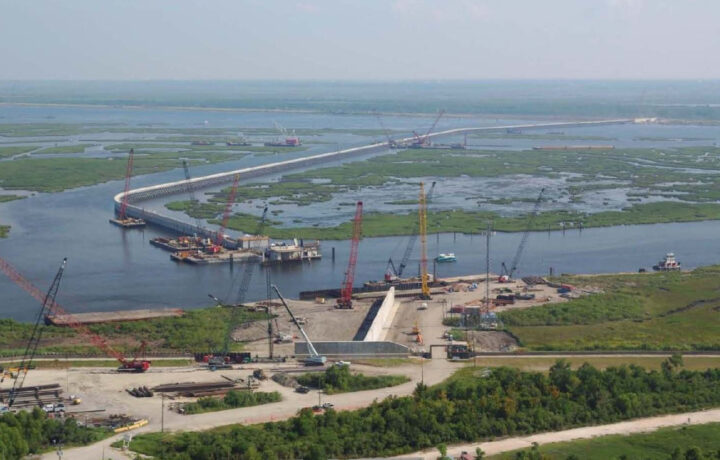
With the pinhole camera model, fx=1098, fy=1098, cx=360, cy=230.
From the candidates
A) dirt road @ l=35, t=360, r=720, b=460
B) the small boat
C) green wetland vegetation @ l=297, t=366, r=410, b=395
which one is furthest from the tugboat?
green wetland vegetation @ l=297, t=366, r=410, b=395

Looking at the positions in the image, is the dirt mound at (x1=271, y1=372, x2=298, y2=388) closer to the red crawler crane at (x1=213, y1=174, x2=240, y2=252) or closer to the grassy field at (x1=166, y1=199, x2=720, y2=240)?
the red crawler crane at (x1=213, y1=174, x2=240, y2=252)

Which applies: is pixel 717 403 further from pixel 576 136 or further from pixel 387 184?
pixel 576 136

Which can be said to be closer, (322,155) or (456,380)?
(456,380)

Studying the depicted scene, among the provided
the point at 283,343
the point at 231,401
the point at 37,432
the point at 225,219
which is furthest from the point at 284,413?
the point at 225,219

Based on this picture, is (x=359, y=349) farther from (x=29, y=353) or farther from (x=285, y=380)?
(x=29, y=353)

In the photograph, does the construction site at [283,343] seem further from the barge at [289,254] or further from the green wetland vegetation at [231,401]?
the green wetland vegetation at [231,401]

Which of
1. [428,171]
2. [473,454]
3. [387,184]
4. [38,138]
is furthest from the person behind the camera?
[38,138]

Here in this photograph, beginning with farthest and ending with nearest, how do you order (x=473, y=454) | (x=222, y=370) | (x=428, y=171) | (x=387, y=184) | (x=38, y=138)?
1. (x=38, y=138)
2. (x=428, y=171)
3. (x=387, y=184)
4. (x=222, y=370)
5. (x=473, y=454)

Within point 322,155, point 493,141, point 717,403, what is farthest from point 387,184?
point 717,403
